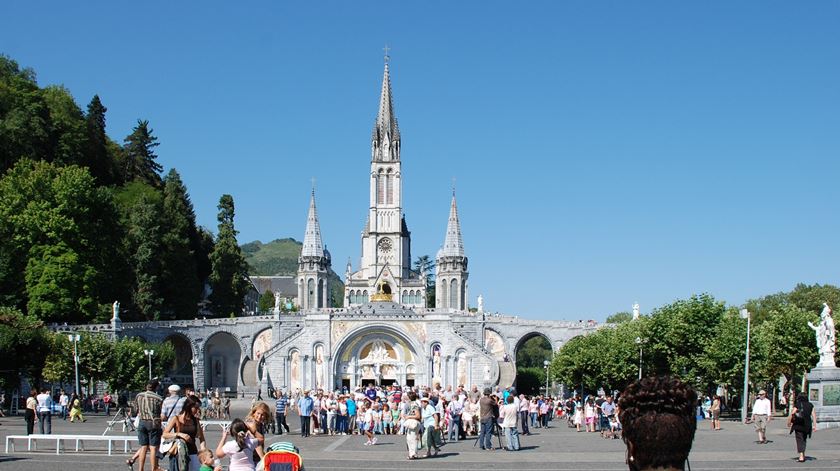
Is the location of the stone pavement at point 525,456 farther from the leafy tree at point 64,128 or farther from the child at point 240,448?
the leafy tree at point 64,128

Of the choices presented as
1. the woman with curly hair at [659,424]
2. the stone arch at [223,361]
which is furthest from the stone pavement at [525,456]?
the stone arch at [223,361]

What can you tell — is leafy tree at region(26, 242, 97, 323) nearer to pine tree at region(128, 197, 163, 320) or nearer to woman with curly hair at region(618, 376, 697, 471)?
pine tree at region(128, 197, 163, 320)

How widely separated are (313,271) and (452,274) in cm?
1394

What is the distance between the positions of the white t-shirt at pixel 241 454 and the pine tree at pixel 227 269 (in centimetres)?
6919

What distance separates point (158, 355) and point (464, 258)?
49.5m

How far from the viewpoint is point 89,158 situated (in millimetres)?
74188

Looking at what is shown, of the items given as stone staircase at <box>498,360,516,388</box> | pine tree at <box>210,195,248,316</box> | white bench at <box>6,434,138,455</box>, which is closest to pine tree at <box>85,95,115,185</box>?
pine tree at <box>210,195,248,316</box>

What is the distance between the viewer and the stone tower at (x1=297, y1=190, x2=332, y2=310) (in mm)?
104062

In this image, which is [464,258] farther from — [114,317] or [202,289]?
[114,317]

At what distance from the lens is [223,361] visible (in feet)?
262

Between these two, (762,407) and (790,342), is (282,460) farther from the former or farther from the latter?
(790,342)

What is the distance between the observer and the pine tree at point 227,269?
79875mm

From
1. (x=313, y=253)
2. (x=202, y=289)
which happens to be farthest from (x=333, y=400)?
(x=313, y=253)

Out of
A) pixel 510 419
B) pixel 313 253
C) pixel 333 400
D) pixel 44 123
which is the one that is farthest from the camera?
pixel 313 253
